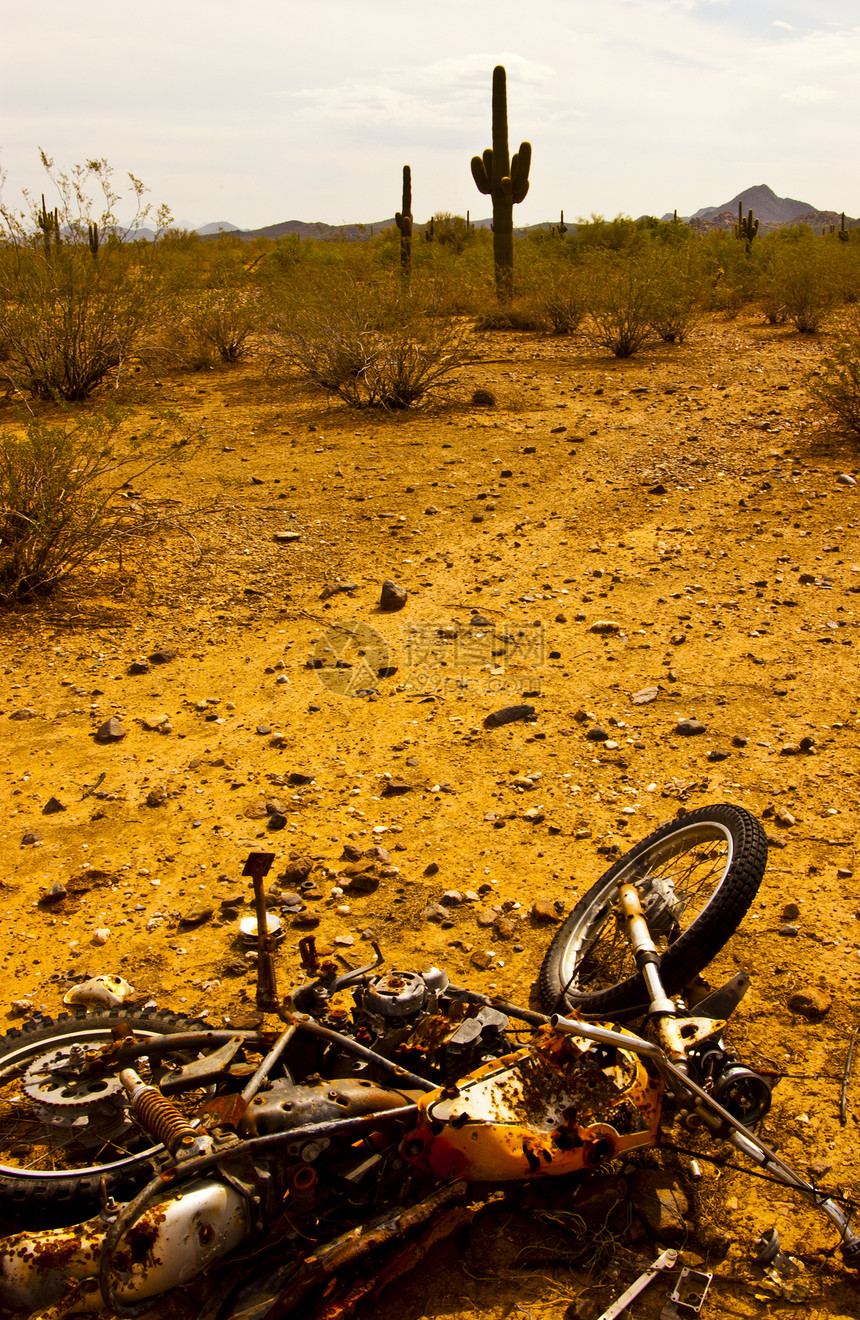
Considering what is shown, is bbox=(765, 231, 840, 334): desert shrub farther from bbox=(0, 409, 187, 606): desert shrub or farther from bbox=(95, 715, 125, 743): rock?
bbox=(95, 715, 125, 743): rock

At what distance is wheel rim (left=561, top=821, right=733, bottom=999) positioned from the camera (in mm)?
2934

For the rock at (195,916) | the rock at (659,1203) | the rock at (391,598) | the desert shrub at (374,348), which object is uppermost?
the desert shrub at (374,348)

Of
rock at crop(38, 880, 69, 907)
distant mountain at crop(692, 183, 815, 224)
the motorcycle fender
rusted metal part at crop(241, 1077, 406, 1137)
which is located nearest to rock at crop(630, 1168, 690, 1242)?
rusted metal part at crop(241, 1077, 406, 1137)

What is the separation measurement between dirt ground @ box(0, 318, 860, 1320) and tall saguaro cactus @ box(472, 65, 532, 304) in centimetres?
1031

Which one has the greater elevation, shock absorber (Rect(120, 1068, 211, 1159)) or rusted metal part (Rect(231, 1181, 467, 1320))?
shock absorber (Rect(120, 1068, 211, 1159))

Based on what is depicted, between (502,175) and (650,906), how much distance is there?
17.7 meters

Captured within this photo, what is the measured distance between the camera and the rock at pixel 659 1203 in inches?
87.9

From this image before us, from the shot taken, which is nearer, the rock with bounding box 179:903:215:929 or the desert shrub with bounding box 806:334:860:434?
the rock with bounding box 179:903:215:929

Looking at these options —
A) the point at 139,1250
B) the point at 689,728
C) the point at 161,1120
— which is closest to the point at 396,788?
the point at 689,728

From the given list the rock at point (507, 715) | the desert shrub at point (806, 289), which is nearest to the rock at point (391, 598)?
the rock at point (507, 715)

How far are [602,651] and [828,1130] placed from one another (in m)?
3.08

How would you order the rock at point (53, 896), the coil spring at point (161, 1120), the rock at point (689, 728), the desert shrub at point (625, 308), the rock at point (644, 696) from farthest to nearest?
the desert shrub at point (625, 308), the rock at point (644, 696), the rock at point (689, 728), the rock at point (53, 896), the coil spring at point (161, 1120)

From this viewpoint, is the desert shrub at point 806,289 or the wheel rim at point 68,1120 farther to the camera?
the desert shrub at point 806,289

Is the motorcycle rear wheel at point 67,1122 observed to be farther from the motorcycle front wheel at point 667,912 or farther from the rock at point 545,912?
the rock at point 545,912
